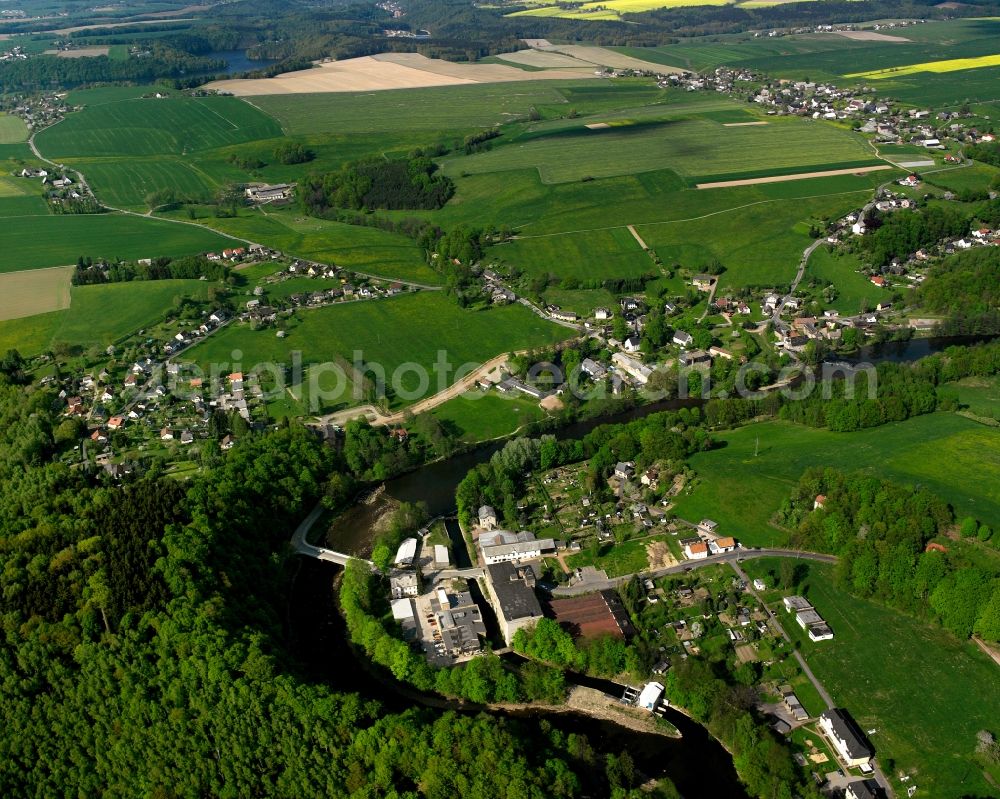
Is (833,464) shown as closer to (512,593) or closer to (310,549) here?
(512,593)

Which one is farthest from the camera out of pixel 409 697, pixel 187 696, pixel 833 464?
pixel 833 464

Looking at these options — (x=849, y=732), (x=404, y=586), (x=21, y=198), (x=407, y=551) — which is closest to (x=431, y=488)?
(x=407, y=551)

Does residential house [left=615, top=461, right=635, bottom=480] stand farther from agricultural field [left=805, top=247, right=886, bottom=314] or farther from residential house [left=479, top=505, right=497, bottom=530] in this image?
agricultural field [left=805, top=247, right=886, bottom=314]

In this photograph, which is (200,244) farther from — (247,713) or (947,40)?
(947,40)

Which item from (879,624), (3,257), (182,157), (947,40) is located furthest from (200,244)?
(947,40)

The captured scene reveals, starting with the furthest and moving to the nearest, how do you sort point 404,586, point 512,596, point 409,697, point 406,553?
point 406,553 < point 404,586 < point 512,596 < point 409,697

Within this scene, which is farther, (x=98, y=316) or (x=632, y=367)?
(x=98, y=316)

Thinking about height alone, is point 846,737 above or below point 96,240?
below

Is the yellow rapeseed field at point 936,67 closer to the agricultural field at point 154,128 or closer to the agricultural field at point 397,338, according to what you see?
the agricultural field at point 154,128
